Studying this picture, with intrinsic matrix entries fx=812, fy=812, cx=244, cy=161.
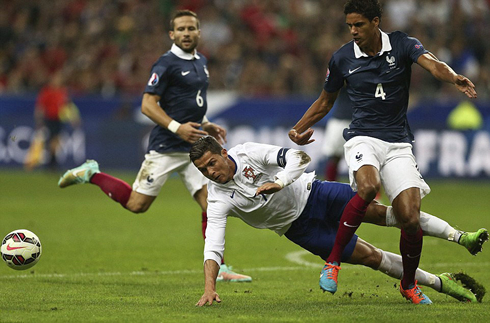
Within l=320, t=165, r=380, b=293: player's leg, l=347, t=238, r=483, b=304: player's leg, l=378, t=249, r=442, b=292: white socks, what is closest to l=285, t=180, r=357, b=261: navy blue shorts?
l=347, t=238, r=483, b=304: player's leg

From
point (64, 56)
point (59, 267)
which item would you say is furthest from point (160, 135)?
point (64, 56)

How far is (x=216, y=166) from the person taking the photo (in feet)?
20.1

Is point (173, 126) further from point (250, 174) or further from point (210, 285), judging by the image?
point (210, 285)

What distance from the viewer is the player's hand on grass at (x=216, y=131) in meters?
8.63

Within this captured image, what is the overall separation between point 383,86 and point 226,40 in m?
16.0

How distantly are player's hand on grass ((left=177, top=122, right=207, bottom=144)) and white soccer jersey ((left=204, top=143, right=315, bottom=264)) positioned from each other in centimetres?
144

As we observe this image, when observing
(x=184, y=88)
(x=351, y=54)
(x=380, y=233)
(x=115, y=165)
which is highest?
(x=351, y=54)

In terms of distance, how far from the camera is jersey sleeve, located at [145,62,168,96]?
8.41 m

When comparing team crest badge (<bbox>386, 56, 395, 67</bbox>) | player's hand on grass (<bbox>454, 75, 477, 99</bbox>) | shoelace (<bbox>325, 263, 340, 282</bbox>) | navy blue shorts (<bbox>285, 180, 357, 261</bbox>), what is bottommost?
shoelace (<bbox>325, 263, 340, 282</bbox>)

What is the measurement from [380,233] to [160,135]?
4079mm

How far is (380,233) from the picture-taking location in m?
11.4

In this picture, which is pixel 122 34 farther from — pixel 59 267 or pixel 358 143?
pixel 358 143

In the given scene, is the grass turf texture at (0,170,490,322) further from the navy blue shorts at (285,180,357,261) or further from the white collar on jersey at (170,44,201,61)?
the white collar on jersey at (170,44,201,61)

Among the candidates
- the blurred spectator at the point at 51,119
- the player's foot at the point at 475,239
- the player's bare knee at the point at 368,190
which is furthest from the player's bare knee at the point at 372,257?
the blurred spectator at the point at 51,119
